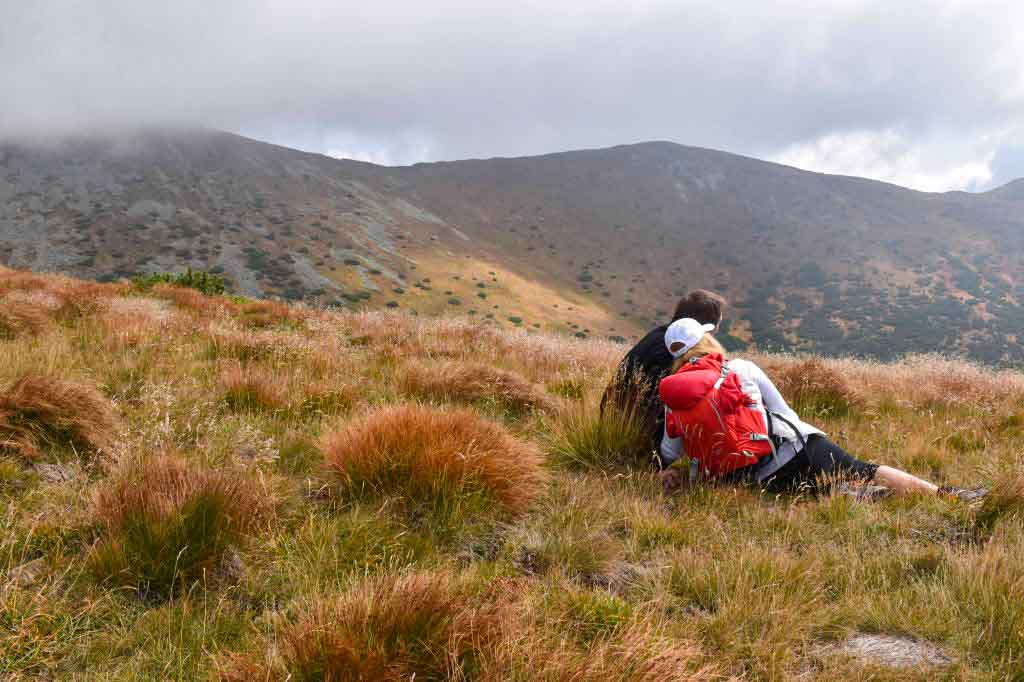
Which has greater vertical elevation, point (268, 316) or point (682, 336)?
point (682, 336)

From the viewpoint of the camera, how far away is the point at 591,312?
79.8 meters

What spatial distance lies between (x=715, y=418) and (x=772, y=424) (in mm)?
639

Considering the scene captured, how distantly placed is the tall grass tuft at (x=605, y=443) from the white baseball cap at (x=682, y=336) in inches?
24.1

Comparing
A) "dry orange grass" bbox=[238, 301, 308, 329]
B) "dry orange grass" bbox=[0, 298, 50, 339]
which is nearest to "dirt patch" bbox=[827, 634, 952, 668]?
"dry orange grass" bbox=[0, 298, 50, 339]

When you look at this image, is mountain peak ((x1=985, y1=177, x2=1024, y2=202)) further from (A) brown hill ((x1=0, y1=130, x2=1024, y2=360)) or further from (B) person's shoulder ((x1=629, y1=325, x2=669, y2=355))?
(B) person's shoulder ((x1=629, y1=325, x2=669, y2=355))

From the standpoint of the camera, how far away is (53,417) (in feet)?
10.7

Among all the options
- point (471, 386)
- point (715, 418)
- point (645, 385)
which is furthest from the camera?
point (471, 386)

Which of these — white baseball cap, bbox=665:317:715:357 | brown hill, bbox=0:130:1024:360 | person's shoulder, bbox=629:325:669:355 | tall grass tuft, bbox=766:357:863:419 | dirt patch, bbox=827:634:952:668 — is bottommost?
dirt patch, bbox=827:634:952:668

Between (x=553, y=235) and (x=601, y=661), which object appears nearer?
(x=601, y=661)

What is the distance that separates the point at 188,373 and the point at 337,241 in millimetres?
66850

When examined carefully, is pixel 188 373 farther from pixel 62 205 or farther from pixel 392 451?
pixel 62 205

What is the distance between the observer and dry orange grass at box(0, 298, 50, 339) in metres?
5.93

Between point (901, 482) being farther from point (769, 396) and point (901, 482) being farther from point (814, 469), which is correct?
point (769, 396)

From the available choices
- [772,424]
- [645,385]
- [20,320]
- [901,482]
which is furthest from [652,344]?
[20,320]
